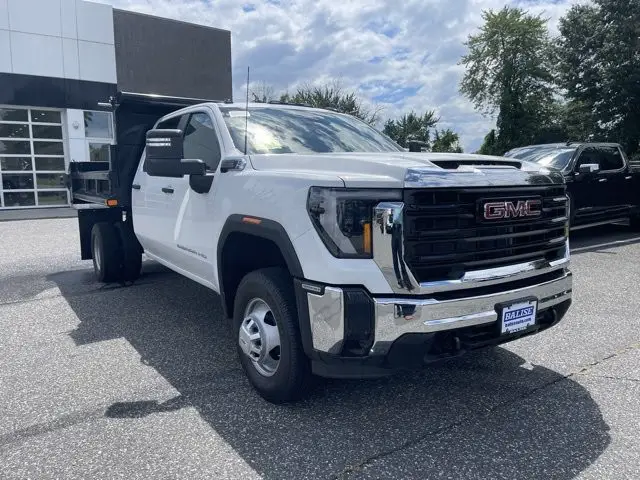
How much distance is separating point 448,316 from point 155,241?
3.55 metres

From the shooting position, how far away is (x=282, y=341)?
3.16m

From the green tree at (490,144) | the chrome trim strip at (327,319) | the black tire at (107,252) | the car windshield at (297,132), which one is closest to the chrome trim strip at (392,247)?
the chrome trim strip at (327,319)

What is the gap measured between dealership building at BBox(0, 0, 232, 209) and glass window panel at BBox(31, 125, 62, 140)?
0.11ft

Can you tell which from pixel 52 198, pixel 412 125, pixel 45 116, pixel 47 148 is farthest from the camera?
pixel 412 125

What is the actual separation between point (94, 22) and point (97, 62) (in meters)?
1.43

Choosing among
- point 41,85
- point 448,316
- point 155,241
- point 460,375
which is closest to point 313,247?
point 448,316

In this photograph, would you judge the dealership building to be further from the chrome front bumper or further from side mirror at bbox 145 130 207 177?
the chrome front bumper

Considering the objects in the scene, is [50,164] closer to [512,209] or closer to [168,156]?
[168,156]

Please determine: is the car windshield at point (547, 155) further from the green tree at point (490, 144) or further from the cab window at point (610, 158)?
the green tree at point (490, 144)

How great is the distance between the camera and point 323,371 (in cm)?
297

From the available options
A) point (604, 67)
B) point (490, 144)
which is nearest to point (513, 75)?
point (490, 144)

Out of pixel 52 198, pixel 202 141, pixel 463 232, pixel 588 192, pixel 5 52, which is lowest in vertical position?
pixel 52 198

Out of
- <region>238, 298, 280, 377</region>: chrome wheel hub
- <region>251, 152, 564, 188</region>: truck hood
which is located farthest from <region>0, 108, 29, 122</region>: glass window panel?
<region>238, 298, 280, 377</region>: chrome wheel hub

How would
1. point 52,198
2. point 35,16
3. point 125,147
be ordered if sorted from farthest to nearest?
1. point 52,198
2. point 35,16
3. point 125,147
